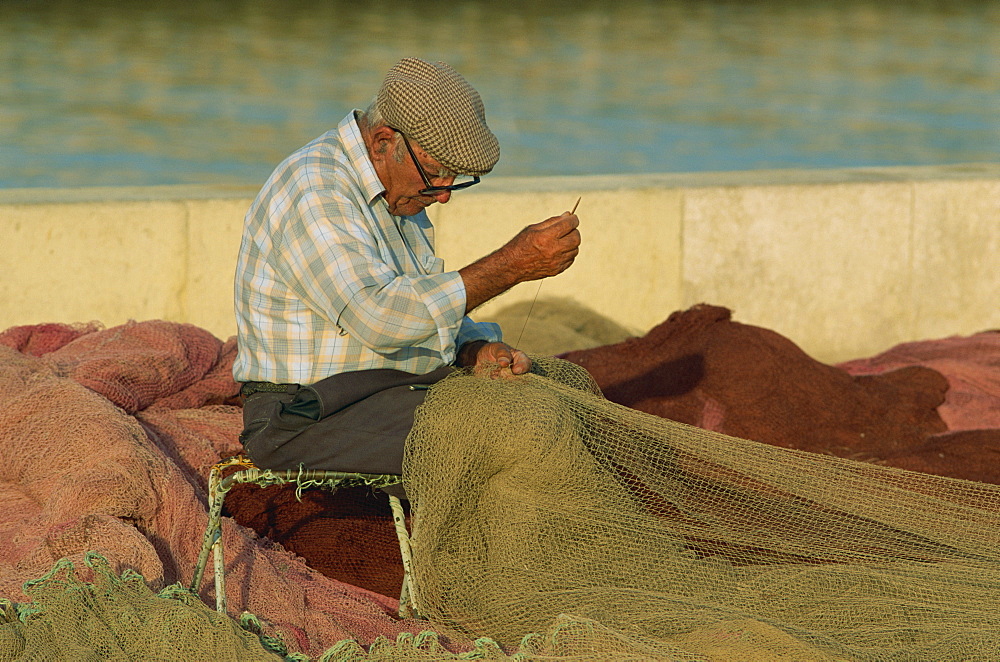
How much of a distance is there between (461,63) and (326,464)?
13997 millimetres

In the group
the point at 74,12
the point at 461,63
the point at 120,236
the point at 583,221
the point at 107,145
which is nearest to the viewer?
the point at 120,236

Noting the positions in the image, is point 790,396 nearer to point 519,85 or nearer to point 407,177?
point 407,177

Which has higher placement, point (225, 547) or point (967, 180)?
point (967, 180)

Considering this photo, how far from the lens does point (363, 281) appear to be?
9.82 feet

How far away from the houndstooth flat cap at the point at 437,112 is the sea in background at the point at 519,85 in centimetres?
621

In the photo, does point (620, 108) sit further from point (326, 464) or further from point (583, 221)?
point (326, 464)

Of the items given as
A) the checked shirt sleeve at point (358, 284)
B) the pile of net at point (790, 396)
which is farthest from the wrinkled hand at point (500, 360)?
the pile of net at point (790, 396)

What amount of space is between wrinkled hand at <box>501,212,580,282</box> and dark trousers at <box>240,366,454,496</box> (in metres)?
0.47

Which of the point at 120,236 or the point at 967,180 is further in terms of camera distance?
the point at 967,180

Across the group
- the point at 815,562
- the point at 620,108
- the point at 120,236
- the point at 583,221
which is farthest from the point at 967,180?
the point at 620,108

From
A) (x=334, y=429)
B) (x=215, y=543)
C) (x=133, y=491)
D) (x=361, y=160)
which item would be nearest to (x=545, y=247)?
(x=361, y=160)

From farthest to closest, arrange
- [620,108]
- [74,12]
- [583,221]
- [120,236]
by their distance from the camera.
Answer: [74,12] → [620,108] → [583,221] → [120,236]

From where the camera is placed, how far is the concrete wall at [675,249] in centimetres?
555

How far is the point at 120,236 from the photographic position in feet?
18.3
